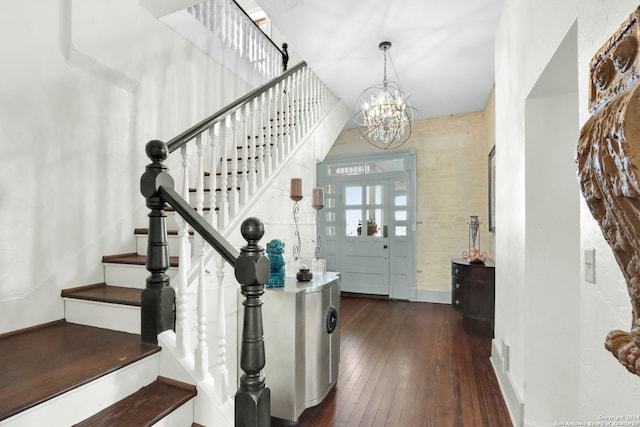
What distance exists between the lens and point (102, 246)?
2.30 metres

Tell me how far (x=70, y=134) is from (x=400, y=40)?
9.85 ft

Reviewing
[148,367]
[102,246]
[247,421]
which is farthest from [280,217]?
[247,421]

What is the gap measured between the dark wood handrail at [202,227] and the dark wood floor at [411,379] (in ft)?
4.81

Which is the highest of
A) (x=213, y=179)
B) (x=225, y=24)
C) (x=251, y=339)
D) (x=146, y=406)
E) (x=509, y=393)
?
(x=225, y=24)

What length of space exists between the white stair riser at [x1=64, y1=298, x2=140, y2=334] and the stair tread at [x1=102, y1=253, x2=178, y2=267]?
347 millimetres

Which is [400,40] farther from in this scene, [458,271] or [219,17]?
[458,271]

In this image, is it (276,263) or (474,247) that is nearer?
(276,263)

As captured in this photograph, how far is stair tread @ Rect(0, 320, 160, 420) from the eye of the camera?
112cm

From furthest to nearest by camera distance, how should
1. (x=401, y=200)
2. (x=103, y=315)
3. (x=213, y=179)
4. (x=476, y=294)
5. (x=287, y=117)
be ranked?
(x=401, y=200), (x=476, y=294), (x=287, y=117), (x=213, y=179), (x=103, y=315)

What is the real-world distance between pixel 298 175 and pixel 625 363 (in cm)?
292

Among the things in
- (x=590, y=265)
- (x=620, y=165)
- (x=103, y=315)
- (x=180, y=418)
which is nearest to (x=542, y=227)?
(x=590, y=265)

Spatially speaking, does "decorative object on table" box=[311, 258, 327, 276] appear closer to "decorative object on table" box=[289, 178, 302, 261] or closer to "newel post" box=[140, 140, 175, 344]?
"decorative object on table" box=[289, 178, 302, 261]

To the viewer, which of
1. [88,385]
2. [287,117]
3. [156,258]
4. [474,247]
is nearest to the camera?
[88,385]

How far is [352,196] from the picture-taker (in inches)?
219
